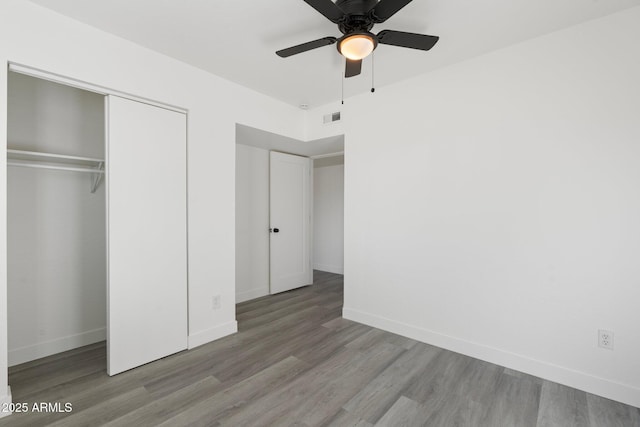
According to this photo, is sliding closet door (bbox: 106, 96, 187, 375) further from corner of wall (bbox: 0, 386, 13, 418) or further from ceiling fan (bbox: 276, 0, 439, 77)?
ceiling fan (bbox: 276, 0, 439, 77)

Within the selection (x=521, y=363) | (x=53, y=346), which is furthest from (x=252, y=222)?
(x=521, y=363)

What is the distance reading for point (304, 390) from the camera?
2.11 meters

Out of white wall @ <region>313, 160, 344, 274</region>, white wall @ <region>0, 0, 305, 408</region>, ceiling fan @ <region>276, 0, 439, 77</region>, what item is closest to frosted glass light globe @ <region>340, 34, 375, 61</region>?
ceiling fan @ <region>276, 0, 439, 77</region>

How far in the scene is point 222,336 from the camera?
2980mm

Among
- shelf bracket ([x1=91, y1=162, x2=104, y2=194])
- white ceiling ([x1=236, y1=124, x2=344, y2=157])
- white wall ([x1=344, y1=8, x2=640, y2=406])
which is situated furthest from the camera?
white ceiling ([x1=236, y1=124, x2=344, y2=157])

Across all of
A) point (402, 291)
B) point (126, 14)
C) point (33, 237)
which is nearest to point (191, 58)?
point (126, 14)

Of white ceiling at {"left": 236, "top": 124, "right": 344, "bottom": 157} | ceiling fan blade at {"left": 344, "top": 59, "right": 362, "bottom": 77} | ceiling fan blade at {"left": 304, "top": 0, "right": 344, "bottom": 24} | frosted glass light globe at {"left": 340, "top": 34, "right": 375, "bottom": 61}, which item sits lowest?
white ceiling at {"left": 236, "top": 124, "right": 344, "bottom": 157}

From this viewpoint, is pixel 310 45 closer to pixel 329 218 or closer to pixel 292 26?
pixel 292 26

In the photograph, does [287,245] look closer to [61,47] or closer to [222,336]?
[222,336]

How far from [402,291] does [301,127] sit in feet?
8.00

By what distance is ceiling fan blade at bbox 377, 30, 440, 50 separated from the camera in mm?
1781

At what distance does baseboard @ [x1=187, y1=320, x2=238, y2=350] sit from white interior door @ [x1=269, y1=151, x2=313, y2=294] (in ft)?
4.53

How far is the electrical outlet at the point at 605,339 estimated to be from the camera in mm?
2020

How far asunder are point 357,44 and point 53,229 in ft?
9.98
